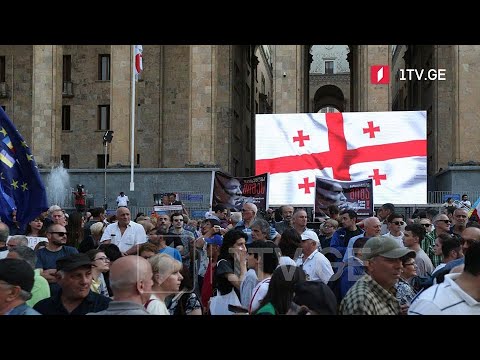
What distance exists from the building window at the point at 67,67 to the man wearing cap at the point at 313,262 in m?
37.4

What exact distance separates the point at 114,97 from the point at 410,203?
2140cm

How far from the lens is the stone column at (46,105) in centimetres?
3856

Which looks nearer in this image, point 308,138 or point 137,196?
point 308,138

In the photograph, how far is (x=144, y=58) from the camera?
1603 inches

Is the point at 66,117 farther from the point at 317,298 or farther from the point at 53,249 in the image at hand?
the point at 317,298

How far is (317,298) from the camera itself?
537 centimetres

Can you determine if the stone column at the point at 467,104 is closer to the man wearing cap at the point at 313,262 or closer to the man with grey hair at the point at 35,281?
the man wearing cap at the point at 313,262

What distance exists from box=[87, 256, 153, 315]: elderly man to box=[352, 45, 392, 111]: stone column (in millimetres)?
30585

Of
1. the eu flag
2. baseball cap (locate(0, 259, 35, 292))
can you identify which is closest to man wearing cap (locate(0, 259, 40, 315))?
baseball cap (locate(0, 259, 35, 292))

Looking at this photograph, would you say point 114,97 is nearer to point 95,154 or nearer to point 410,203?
point 95,154

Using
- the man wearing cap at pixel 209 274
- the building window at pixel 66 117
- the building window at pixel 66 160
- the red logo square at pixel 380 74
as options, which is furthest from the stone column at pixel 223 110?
the man wearing cap at pixel 209 274

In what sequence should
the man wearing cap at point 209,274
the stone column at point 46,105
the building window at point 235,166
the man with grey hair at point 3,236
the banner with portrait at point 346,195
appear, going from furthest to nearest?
the building window at point 235,166 → the stone column at point 46,105 → the banner with portrait at point 346,195 → the man with grey hair at point 3,236 → the man wearing cap at point 209,274

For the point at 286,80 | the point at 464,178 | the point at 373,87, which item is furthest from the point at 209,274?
the point at 373,87
